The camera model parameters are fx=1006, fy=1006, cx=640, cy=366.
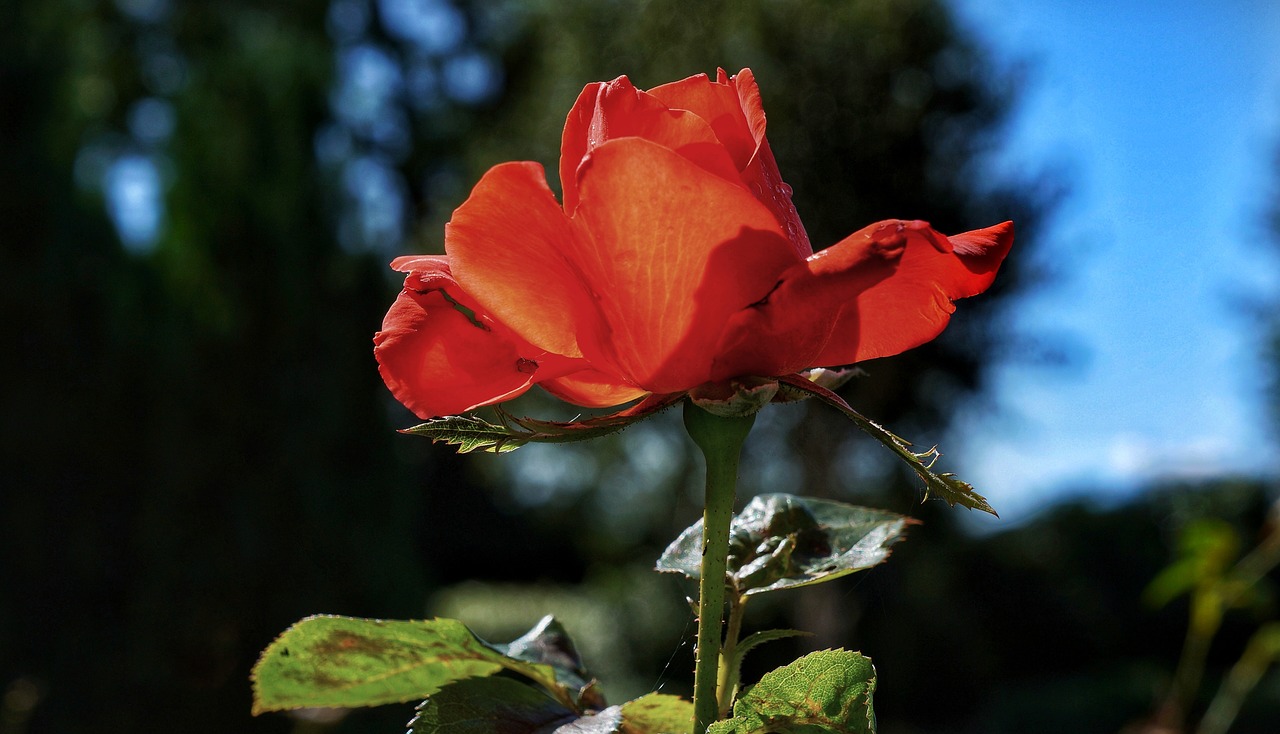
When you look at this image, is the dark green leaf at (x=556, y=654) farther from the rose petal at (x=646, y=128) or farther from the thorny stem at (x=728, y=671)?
the rose petal at (x=646, y=128)

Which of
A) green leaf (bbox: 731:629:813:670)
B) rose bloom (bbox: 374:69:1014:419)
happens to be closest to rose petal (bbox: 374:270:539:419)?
rose bloom (bbox: 374:69:1014:419)

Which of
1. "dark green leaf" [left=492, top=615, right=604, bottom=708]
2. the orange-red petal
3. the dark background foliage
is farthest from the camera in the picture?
the dark background foliage

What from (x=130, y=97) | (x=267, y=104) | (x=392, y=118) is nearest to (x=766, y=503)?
(x=267, y=104)

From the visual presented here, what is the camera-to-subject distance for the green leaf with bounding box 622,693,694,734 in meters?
0.34

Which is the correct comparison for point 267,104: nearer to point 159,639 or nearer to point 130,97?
point 159,639

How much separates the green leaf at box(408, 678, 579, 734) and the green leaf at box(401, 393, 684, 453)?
0.08 metres

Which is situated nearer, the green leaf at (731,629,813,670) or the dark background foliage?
the green leaf at (731,629,813,670)

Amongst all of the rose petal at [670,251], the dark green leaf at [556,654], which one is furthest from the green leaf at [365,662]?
the rose petal at [670,251]

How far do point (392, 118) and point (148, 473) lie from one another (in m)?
6.92

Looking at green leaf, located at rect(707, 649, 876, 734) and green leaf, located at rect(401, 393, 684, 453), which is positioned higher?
green leaf, located at rect(401, 393, 684, 453)

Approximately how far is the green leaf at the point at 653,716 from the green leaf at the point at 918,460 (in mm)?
114

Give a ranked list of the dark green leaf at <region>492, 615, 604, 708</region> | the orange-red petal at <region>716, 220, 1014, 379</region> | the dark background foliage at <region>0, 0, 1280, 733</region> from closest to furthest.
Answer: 1. the orange-red petal at <region>716, 220, 1014, 379</region>
2. the dark green leaf at <region>492, 615, 604, 708</region>
3. the dark background foliage at <region>0, 0, 1280, 733</region>

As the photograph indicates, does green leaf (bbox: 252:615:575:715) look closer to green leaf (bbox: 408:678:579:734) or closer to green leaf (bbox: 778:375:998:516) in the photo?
green leaf (bbox: 408:678:579:734)

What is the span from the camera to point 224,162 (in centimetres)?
382
